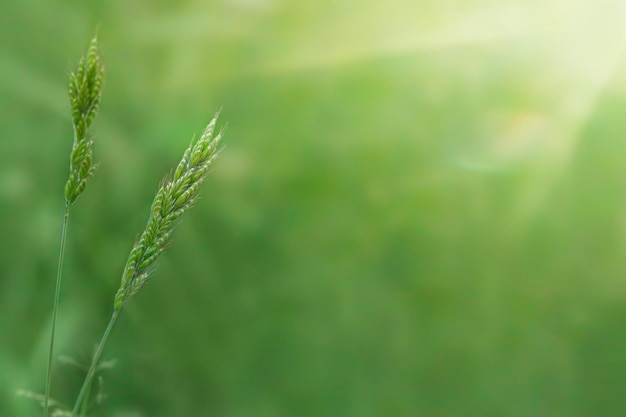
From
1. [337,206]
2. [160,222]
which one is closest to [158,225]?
[160,222]

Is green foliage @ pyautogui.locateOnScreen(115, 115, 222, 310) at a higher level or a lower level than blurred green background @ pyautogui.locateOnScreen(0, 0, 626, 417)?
lower

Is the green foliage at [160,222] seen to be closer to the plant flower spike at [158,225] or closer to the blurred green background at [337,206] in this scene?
the plant flower spike at [158,225]

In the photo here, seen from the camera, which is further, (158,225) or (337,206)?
(337,206)

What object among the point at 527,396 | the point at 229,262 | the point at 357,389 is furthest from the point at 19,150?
the point at 527,396

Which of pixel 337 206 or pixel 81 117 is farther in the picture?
pixel 337 206

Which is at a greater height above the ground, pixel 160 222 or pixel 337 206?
pixel 337 206

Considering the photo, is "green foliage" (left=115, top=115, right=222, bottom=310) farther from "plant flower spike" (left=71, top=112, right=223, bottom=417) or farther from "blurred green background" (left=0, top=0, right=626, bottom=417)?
"blurred green background" (left=0, top=0, right=626, bottom=417)

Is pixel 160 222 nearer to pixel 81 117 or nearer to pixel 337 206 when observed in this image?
pixel 81 117

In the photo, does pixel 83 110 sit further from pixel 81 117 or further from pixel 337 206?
pixel 337 206

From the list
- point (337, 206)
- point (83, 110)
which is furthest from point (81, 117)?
point (337, 206)

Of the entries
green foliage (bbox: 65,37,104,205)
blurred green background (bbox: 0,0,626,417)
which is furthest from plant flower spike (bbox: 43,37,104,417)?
blurred green background (bbox: 0,0,626,417)
